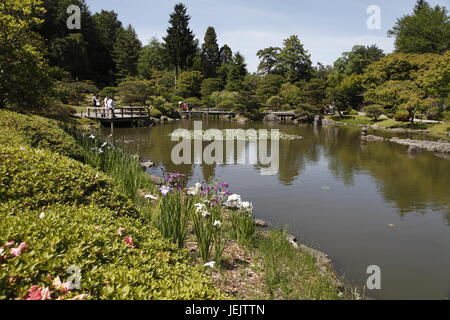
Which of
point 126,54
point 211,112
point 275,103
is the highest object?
point 126,54

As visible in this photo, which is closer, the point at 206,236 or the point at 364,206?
the point at 206,236

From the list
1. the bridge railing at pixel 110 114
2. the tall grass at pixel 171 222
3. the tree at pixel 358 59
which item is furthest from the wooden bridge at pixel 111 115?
the tree at pixel 358 59

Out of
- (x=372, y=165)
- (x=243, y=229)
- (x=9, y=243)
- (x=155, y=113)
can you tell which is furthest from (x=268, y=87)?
(x=9, y=243)

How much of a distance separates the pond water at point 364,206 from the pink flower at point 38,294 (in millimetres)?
4058

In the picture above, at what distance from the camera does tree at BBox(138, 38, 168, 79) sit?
4738 centimetres

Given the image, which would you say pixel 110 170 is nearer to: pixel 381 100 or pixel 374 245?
pixel 374 245

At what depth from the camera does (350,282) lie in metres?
4.65

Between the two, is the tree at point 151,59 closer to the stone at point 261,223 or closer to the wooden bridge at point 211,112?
the wooden bridge at point 211,112

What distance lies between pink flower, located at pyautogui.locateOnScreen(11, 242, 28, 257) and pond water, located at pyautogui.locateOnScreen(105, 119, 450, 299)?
4.14m

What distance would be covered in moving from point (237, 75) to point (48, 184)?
4291cm

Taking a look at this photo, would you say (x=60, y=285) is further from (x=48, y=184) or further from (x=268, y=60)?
(x=268, y=60)

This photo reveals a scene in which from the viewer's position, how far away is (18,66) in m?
→ 8.19

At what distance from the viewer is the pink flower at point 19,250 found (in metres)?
1.89

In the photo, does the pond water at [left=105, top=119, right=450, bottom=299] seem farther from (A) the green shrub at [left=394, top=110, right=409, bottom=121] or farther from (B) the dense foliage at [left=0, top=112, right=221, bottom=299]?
(A) the green shrub at [left=394, top=110, right=409, bottom=121]
